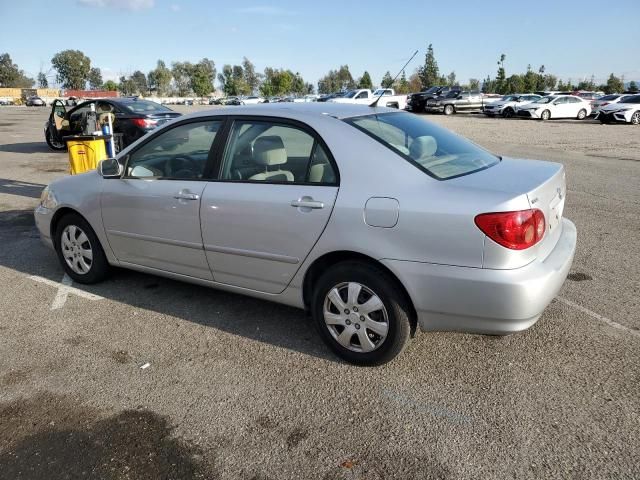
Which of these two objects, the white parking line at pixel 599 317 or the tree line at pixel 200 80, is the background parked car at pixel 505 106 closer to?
the white parking line at pixel 599 317

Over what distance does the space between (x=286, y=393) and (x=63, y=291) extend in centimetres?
269

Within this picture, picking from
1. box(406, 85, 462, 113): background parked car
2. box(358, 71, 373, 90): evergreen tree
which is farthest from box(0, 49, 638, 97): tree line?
box(406, 85, 462, 113): background parked car

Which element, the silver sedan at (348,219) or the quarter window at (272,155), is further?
the quarter window at (272,155)

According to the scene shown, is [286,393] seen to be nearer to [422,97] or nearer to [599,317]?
[599,317]

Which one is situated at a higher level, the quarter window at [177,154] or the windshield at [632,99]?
the quarter window at [177,154]

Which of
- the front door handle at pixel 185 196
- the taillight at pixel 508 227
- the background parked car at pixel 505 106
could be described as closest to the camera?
the taillight at pixel 508 227

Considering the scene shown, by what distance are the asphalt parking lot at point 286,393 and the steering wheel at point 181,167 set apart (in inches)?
43.1

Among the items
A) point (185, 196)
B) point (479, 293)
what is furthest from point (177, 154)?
point (479, 293)

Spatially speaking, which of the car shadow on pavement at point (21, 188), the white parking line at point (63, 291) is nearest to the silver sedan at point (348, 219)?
the white parking line at point (63, 291)

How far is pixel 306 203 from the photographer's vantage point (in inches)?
125

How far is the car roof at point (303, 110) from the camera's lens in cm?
346

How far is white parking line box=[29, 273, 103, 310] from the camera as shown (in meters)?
4.39

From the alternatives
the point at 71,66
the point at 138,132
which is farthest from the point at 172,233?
the point at 71,66

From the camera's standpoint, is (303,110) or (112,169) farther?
(112,169)
